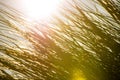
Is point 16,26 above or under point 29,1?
under

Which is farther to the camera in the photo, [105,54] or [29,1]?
[29,1]

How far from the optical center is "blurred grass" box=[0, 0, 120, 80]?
1495 millimetres

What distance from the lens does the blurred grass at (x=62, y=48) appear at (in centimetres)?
150

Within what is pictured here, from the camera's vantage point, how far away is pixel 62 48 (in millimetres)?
1508

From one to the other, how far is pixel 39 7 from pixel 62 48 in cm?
23

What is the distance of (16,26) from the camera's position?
1546 millimetres

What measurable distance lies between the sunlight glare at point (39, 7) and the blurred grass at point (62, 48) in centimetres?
3

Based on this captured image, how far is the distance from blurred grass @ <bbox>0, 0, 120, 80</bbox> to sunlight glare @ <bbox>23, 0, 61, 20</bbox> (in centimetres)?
3

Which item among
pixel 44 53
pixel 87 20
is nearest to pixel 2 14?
pixel 44 53

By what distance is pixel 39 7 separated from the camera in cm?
165

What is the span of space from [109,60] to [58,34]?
212mm

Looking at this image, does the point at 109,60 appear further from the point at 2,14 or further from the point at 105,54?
the point at 2,14

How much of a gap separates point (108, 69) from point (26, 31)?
335mm

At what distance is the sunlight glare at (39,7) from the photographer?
5.12 ft
